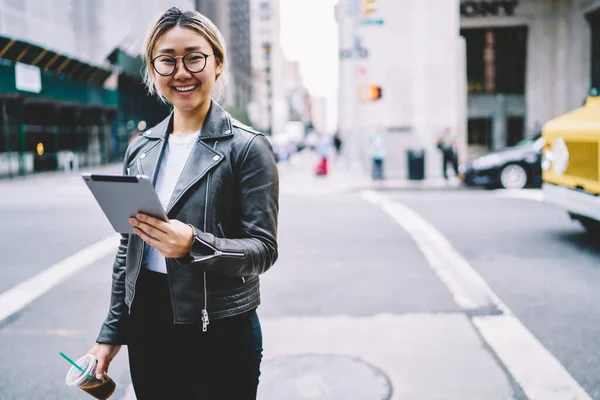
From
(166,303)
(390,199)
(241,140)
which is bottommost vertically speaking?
(390,199)

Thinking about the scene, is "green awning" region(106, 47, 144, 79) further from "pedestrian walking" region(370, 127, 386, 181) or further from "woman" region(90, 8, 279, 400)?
"woman" region(90, 8, 279, 400)

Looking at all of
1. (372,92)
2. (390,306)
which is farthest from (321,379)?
(372,92)

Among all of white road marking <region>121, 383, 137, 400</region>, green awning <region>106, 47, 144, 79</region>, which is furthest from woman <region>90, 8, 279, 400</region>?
green awning <region>106, 47, 144, 79</region>

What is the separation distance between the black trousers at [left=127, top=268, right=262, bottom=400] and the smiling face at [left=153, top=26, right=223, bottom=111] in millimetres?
615

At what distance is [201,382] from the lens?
2188 millimetres

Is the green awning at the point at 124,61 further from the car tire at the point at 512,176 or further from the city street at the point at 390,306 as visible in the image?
the city street at the point at 390,306

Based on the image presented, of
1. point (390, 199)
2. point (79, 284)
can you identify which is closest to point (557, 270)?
point (79, 284)

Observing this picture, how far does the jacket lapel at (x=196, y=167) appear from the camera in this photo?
2.04m

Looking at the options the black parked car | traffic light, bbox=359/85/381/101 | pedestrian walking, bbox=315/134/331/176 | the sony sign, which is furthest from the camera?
the sony sign

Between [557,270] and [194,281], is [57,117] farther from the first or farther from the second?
[194,281]

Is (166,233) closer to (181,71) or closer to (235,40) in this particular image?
(181,71)

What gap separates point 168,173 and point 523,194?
14.4m

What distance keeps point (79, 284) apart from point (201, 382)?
5144mm

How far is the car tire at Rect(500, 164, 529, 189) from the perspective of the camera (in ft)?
55.4
